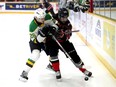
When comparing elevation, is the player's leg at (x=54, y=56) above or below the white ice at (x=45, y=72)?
above

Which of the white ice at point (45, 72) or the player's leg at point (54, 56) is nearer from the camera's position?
the white ice at point (45, 72)

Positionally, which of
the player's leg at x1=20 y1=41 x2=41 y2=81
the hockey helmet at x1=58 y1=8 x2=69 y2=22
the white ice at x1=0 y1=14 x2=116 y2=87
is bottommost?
the white ice at x1=0 y1=14 x2=116 y2=87

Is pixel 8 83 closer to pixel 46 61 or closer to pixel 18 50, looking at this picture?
pixel 46 61

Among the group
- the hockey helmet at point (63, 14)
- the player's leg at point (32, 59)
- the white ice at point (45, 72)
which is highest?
the hockey helmet at point (63, 14)

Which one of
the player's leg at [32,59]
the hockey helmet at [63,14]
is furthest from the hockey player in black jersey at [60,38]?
the player's leg at [32,59]

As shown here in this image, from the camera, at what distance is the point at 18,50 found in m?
5.71

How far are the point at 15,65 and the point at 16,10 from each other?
10146 millimetres

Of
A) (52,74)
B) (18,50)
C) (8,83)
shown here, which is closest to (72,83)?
(52,74)

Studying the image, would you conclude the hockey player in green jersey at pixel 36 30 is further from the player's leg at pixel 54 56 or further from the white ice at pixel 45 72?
the white ice at pixel 45 72

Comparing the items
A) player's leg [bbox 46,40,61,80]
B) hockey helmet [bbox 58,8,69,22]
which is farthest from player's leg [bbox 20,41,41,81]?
hockey helmet [bbox 58,8,69,22]

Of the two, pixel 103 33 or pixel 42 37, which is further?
pixel 103 33

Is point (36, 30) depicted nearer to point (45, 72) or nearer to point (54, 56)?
point (54, 56)

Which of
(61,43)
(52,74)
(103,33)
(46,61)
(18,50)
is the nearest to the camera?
(61,43)

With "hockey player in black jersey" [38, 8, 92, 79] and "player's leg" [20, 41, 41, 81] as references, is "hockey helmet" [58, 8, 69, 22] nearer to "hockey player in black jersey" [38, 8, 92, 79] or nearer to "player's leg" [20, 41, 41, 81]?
"hockey player in black jersey" [38, 8, 92, 79]
